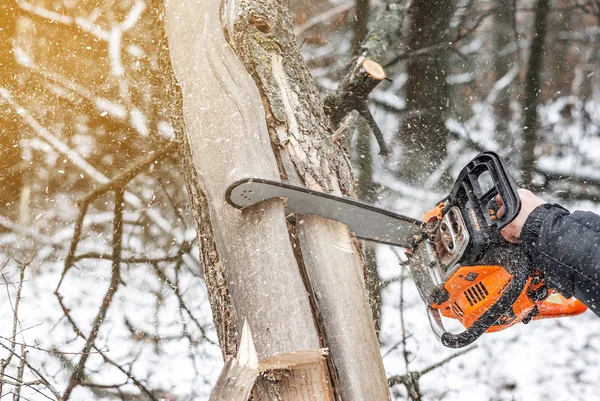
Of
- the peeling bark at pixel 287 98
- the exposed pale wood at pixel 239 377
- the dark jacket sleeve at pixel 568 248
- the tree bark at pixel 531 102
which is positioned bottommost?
the exposed pale wood at pixel 239 377

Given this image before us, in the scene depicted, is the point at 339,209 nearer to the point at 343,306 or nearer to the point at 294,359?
the point at 343,306

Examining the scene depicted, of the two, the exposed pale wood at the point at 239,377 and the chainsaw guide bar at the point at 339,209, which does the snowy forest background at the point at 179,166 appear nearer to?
the chainsaw guide bar at the point at 339,209

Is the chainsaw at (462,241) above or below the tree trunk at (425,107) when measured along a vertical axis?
below

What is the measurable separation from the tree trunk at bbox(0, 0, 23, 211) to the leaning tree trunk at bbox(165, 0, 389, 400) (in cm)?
256

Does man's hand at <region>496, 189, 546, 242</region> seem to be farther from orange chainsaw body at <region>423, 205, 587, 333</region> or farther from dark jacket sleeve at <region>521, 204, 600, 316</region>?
orange chainsaw body at <region>423, 205, 587, 333</region>

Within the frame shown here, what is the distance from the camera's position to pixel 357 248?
181cm

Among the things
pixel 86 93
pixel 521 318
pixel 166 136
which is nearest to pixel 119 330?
pixel 166 136

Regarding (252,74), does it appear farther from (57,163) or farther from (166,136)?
(57,163)

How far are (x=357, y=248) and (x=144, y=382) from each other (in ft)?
10.4

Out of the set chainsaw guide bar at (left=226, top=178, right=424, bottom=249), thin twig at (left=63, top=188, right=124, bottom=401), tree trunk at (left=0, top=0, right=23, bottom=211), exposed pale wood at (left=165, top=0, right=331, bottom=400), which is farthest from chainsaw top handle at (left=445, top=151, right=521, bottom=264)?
tree trunk at (left=0, top=0, right=23, bottom=211)

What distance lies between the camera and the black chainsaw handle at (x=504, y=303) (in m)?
1.58

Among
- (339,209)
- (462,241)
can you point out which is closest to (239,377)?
(339,209)

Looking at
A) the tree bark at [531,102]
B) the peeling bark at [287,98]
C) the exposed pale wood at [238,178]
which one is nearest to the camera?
the exposed pale wood at [238,178]

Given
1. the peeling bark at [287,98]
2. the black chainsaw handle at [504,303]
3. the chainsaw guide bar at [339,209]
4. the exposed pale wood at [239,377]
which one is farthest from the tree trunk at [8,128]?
the black chainsaw handle at [504,303]
